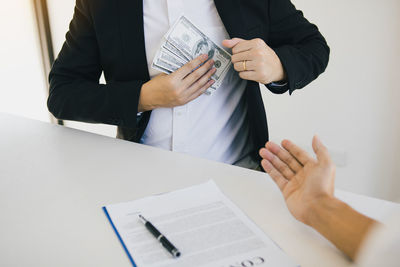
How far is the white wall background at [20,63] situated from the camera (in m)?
2.97

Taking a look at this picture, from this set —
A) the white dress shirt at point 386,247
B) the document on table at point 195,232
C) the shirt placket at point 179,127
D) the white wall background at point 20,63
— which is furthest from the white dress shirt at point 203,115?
the white wall background at point 20,63

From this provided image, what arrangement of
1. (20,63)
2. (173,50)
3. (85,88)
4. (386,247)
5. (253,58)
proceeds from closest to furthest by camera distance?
(386,247)
(253,58)
(173,50)
(85,88)
(20,63)

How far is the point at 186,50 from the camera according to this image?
1.20m

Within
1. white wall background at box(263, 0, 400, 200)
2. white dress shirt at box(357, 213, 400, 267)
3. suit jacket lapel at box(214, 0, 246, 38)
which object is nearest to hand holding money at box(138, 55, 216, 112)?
suit jacket lapel at box(214, 0, 246, 38)

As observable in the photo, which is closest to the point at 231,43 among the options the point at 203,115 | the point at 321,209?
the point at 203,115

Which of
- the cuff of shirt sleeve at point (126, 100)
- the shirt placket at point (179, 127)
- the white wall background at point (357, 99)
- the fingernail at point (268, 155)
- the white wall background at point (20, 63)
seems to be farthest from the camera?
the white wall background at point (20, 63)

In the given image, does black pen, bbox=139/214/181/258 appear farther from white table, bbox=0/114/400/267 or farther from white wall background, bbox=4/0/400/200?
white wall background, bbox=4/0/400/200

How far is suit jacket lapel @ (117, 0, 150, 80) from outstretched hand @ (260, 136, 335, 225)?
1.85 feet

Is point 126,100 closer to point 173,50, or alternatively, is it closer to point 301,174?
point 173,50

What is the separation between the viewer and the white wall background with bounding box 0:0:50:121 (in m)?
2.97

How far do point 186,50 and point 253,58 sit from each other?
9.3 inches

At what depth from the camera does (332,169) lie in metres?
0.75

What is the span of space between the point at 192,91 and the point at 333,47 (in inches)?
47.9

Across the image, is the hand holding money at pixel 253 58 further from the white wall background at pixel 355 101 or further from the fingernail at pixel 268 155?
the white wall background at pixel 355 101
